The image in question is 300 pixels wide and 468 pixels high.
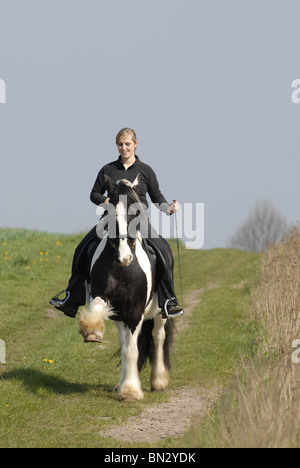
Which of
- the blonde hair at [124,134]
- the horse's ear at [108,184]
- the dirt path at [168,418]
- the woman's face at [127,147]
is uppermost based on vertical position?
the blonde hair at [124,134]

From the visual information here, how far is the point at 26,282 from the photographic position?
17.7 m

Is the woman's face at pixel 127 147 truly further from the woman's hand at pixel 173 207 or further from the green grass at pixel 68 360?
the green grass at pixel 68 360

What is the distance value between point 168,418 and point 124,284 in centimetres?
150

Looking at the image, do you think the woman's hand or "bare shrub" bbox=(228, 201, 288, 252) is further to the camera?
"bare shrub" bbox=(228, 201, 288, 252)

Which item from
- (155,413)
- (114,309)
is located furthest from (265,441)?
(114,309)

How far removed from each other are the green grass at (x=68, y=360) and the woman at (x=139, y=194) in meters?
1.07

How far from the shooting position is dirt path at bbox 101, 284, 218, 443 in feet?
20.9

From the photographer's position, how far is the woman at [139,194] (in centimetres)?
802

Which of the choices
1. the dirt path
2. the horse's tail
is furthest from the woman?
the dirt path

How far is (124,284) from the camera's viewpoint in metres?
7.71

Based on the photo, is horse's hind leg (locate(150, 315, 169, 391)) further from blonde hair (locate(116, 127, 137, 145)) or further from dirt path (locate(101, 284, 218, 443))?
blonde hair (locate(116, 127, 137, 145))

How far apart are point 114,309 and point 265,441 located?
339 cm

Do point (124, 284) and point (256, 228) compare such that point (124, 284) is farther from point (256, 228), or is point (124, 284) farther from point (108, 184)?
point (256, 228)

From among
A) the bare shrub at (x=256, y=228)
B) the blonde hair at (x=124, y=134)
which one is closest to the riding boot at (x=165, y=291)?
the blonde hair at (x=124, y=134)
